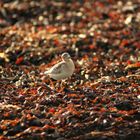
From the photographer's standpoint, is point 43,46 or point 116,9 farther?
point 116,9

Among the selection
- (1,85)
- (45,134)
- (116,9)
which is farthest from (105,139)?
(116,9)

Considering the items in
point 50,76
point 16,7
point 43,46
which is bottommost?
point 50,76

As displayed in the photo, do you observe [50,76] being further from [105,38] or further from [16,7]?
[16,7]

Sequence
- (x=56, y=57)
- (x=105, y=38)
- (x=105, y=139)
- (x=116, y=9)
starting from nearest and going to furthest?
(x=105, y=139) → (x=56, y=57) → (x=105, y=38) → (x=116, y=9)

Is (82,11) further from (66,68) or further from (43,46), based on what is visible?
(66,68)

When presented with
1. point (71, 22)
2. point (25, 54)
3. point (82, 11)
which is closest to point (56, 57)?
Result: point (25, 54)

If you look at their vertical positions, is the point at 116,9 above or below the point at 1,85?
above

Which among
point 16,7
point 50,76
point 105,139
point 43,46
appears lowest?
point 105,139

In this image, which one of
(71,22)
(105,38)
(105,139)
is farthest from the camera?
(71,22)

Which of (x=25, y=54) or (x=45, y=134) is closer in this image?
(x=45, y=134)
